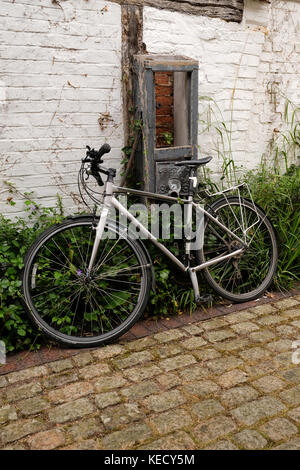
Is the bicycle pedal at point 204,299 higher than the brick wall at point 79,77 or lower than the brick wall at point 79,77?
lower

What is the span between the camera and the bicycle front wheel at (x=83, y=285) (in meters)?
3.26

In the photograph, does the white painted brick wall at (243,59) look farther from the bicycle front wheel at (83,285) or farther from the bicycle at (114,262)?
the bicycle front wheel at (83,285)

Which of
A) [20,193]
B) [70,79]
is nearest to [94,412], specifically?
[20,193]

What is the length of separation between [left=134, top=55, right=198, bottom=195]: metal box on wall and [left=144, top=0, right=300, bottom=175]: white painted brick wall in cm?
35

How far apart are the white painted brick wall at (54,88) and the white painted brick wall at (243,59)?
51cm

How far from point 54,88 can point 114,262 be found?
148cm

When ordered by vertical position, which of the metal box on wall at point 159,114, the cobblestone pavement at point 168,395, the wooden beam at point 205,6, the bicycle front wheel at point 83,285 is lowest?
the cobblestone pavement at point 168,395

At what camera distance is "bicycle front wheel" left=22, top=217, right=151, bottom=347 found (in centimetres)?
326

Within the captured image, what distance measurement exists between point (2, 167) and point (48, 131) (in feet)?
1.55

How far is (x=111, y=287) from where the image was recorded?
3705 mm

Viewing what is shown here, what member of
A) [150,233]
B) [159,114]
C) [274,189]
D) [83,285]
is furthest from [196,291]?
[159,114]

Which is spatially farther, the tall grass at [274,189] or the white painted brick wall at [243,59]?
the tall grass at [274,189]

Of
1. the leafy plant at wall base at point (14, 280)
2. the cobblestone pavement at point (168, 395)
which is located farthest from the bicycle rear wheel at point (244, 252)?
the leafy plant at wall base at point (14, 280)

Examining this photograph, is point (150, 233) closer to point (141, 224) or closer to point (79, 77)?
point (141, 224)
